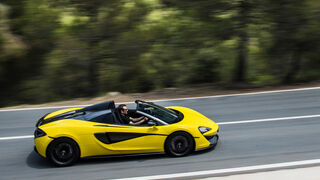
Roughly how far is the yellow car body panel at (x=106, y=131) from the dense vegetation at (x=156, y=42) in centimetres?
851

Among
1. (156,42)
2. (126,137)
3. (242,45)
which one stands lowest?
(126,137)

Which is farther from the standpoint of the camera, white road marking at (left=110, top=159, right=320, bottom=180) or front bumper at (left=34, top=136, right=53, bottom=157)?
front bumper at (left=34, top=136, right=53, bottom=157)

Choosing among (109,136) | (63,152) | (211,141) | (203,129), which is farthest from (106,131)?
(211,141)

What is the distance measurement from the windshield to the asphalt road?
86 cm

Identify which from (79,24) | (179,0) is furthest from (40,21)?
(179,0)

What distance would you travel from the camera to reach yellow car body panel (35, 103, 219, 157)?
751 cm

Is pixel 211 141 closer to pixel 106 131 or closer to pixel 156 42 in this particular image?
pixel 106 131

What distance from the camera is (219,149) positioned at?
8344 mm

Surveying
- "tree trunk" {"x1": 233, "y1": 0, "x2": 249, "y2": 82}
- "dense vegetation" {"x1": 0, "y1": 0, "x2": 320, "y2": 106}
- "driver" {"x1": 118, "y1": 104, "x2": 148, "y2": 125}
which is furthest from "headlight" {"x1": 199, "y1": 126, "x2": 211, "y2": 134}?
"tree trunk" {"x1": 233, "y1": 0, "x2": 249, "y2": 82}

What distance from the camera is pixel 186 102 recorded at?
12.9 metres

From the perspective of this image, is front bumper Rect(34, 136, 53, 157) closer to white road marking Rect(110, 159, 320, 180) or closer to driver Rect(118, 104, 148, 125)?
driver Rect(118, 104, 148, 125)

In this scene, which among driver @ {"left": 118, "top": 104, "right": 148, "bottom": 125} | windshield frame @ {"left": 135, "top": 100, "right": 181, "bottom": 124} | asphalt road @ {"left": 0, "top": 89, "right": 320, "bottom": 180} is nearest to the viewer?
asphalt road @ {"left": 0, "top": 89, "right": 320, "bottom": 180}

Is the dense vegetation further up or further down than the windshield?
further up

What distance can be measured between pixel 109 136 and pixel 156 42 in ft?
32.7
